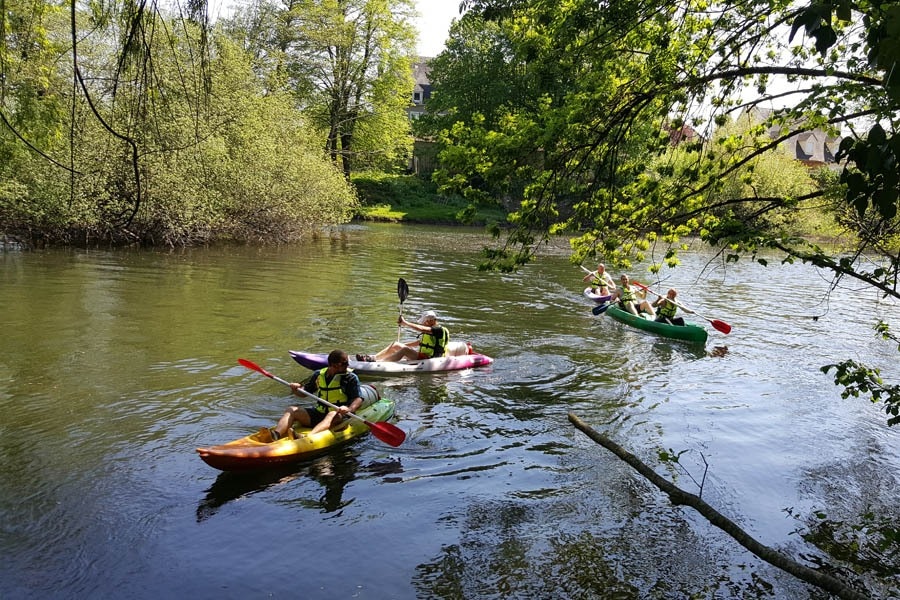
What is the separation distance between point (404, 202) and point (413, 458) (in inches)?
1459

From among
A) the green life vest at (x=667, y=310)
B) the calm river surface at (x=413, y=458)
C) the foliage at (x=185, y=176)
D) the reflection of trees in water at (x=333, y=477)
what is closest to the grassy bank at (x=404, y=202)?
the foliage at (x=185, y=176)

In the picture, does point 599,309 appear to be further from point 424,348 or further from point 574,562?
point 574,562

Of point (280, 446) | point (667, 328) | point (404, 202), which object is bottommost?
point (280, 446)

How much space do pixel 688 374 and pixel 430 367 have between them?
4.41m

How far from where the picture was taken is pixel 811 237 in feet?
135

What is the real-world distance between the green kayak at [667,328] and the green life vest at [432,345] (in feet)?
17.8

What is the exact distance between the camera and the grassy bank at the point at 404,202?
40.3 meters

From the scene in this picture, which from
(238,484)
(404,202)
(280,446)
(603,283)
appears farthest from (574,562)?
(404,202)

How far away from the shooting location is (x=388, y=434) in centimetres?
712

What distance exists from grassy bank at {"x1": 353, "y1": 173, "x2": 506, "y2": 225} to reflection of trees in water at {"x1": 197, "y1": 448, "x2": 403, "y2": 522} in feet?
106

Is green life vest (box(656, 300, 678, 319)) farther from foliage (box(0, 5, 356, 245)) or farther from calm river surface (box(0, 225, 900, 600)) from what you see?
foliage (box(0, 5, 356, 245))

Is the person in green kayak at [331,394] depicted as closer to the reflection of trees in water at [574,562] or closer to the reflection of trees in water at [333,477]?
the reflection of trees in water at [333,477]

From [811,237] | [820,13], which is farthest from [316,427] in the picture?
[811,237]

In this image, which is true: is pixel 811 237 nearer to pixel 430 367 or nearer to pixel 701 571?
pixel 430 367
